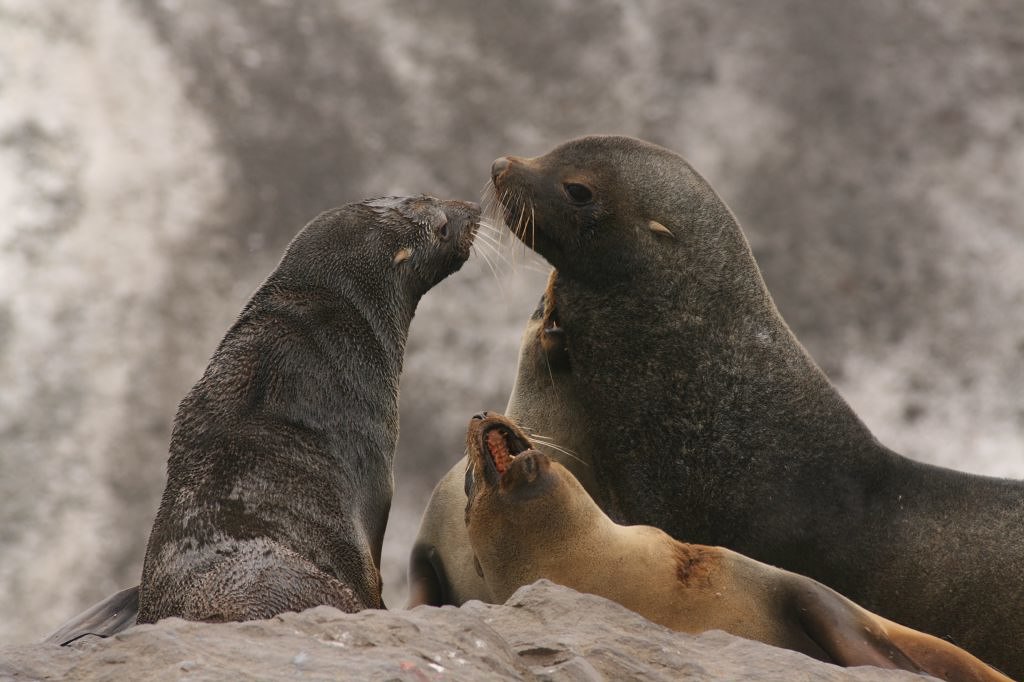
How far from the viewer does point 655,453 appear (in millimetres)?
6086

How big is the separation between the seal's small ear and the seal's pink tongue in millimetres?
1628

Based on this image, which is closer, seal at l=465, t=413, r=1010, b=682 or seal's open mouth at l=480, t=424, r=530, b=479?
seal at l=465, t=413, r=1010, b=682

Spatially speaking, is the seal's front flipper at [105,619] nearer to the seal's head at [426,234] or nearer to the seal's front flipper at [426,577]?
the seal's front flipper at [426,577]

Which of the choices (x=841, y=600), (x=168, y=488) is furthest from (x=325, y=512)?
(x=841, y=600)

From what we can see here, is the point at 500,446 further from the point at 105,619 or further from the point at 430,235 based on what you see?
the point at 430,235

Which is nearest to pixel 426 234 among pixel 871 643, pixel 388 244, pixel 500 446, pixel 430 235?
pixel 430 235

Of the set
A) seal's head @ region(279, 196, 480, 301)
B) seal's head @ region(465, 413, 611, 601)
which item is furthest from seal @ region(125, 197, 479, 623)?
seal's head @ region(465, 413, 611, 601)

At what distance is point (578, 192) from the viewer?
6.35 m

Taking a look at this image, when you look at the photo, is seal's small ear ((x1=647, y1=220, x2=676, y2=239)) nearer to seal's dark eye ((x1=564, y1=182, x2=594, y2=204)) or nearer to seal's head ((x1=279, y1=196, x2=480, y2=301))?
seal's dark eye ((x1=564, y1=182, x2=594, y2=204))

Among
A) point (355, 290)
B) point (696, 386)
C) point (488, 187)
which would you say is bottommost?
point (696, 386)

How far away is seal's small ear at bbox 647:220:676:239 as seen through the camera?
20.5ft

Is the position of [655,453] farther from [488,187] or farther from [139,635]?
[139,635]

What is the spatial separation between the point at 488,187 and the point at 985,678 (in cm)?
322

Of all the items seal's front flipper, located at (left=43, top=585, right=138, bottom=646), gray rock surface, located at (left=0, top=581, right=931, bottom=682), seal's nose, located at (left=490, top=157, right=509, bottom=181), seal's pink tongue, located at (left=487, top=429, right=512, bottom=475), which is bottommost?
gray rock surface, located at (left=0, top=581, right=931, bottom=682)
